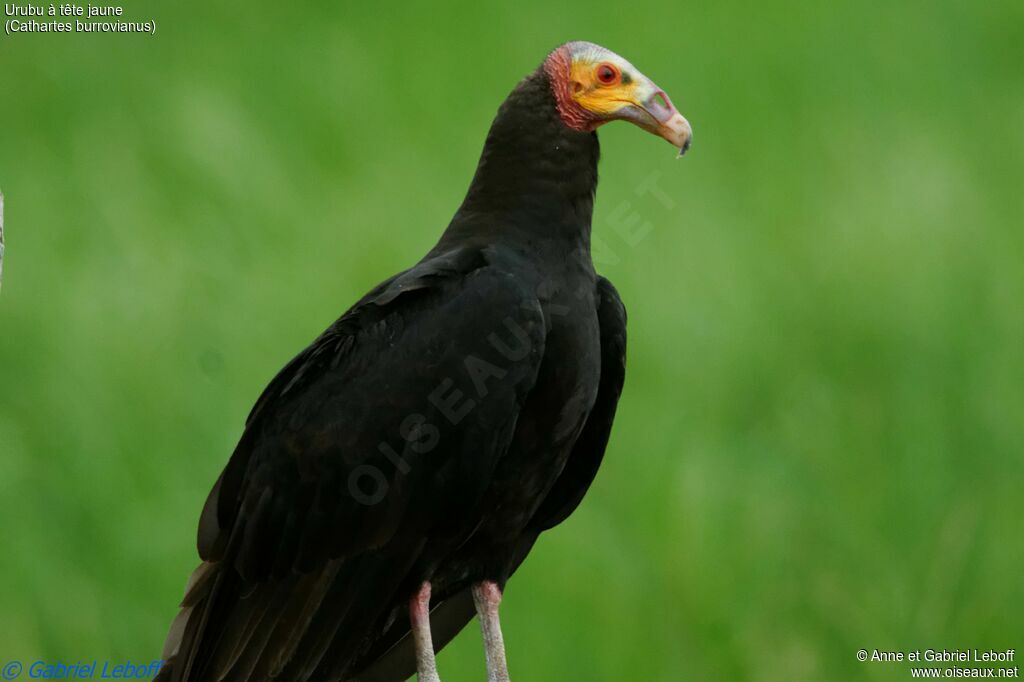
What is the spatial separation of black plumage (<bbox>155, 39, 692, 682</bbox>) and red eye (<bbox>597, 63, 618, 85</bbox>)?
15 cm

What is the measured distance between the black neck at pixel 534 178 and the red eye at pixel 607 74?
150 mm

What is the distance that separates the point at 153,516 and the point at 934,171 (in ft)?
18.4

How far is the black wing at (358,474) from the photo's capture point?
434 cm

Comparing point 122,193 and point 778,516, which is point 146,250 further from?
point 778,516

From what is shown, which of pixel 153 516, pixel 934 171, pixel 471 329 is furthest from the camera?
pixel 934 171

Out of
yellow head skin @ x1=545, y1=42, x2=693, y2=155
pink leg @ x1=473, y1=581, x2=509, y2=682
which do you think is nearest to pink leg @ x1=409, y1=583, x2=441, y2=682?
pink leg @ x1=473, y1=581, x2=509, y2=682

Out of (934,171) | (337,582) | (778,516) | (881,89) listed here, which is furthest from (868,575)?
(337,582)

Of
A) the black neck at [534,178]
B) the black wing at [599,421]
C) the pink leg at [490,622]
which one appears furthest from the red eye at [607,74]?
the pink leg at [490,622]

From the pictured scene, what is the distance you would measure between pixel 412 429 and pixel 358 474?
21cm

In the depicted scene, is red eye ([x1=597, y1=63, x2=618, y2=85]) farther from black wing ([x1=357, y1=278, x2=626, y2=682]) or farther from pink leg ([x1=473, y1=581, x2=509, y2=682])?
pink leg ([x1=473, y1=581, x2=509, y2=682])

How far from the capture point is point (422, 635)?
4551mm

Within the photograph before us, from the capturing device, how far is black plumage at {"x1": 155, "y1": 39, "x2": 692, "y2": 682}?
434 cm

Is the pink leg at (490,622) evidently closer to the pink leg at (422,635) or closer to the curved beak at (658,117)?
the pink leg at (422,635)

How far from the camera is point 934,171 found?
10.6 metres
